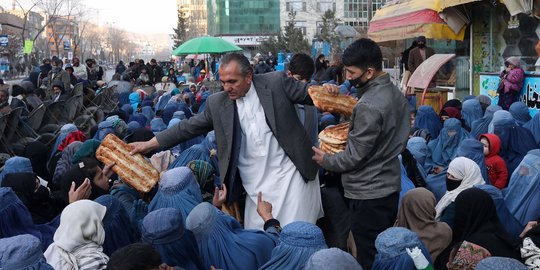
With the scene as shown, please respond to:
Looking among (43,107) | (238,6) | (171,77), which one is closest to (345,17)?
(238,6)

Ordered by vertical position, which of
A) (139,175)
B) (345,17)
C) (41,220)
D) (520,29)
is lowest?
(41,220)

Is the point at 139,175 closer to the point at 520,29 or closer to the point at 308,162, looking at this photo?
the point at 308,162

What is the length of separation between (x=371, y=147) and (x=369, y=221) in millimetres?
432

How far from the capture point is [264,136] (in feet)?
12.5

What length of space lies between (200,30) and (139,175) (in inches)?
3426

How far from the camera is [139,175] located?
412 centimetres

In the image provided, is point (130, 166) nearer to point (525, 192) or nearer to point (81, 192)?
point (81, 192)

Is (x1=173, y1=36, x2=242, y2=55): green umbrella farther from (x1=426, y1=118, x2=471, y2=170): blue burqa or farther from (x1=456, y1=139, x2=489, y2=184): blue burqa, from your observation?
(x1=456, y1=139, x2=489, y2=184): blue burqa

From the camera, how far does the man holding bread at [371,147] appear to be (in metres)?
3.25

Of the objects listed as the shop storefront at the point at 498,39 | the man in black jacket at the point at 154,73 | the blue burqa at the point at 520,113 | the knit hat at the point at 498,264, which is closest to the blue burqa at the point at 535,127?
the blue burqa at the point at 520,113

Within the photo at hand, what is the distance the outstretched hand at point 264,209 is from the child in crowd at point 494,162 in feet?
8.96

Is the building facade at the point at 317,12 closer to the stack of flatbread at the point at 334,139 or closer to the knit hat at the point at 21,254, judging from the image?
the stack of flatbread at the point at 334,139

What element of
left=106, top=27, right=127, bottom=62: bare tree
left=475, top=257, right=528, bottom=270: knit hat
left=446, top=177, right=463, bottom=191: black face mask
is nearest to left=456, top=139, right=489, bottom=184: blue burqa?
left=446, top=177, right=463, bottom=191: black face mask

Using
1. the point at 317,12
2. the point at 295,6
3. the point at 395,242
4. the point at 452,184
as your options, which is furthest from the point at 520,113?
the point at 295,6
